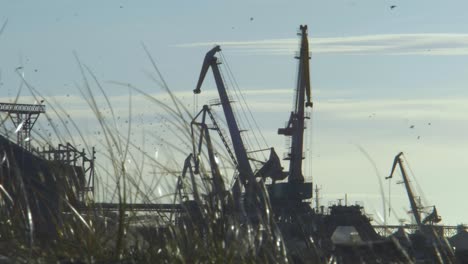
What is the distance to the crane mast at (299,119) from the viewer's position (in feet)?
275

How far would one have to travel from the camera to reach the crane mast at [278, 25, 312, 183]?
83.9m

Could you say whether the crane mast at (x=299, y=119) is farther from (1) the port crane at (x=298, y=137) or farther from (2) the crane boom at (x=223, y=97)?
(2) the crane boom at (x=223, y=97)

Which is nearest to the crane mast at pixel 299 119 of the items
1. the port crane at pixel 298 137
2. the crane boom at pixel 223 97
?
the port crane at pixel 298 137

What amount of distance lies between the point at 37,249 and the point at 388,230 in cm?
273

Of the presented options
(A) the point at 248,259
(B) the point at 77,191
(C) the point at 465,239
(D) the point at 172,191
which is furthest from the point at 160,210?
(C) the point at 465,239

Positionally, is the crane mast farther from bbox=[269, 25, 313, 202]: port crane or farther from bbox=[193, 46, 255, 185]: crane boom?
bbox=[193, 46, 255, 185]: crane boom

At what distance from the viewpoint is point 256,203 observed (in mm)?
8617

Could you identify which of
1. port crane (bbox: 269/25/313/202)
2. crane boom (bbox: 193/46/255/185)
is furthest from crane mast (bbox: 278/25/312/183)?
crane boom (bbox: 193/46/255/185)

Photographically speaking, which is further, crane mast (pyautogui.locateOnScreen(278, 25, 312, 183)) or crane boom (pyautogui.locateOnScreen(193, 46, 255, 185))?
crane mast (pyautogui.locateOnScreen(278, 25, 312, 183))

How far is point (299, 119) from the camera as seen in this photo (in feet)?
281

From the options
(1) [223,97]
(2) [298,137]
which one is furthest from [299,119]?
(1) [223,97]

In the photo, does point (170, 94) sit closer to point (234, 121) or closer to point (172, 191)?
point (172, 191)

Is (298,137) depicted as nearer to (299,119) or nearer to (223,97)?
(299,119)

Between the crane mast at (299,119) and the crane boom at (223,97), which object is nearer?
the crane boom at (223,97)
